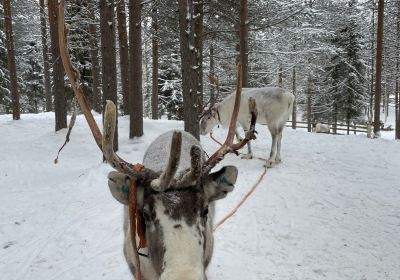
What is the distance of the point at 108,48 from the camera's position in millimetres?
9914

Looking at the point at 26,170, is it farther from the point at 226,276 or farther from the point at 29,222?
the point at 226,276

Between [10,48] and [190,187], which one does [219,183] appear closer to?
[190,187]

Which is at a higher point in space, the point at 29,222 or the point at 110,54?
the point at 110,54

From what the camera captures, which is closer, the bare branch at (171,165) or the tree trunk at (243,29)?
the bare branch at (171,165)

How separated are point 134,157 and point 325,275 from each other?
23.5 feet

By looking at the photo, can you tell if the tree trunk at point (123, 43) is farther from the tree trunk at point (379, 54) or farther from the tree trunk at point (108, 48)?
the tree trunk at point (379, 54)

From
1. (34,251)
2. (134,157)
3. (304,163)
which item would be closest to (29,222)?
(34,251)

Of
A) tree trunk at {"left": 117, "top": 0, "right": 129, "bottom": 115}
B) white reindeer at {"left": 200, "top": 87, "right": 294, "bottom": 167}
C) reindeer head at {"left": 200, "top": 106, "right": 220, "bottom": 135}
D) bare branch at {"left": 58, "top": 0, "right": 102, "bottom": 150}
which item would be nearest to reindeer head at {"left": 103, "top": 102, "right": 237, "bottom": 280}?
bare branch at {"left": 58, "top": 0, "right": 102, "bottom": 150}

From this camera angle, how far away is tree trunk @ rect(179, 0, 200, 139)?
8711 mm

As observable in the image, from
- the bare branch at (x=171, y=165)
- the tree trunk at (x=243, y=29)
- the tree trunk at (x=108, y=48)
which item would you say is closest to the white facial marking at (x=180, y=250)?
the bare branch at (x=171, y=165)

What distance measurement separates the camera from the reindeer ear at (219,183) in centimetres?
268

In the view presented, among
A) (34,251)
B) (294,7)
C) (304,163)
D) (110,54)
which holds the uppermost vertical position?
(294,7)

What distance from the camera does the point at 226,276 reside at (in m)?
4.59

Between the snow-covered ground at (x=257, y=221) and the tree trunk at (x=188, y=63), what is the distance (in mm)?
1698
